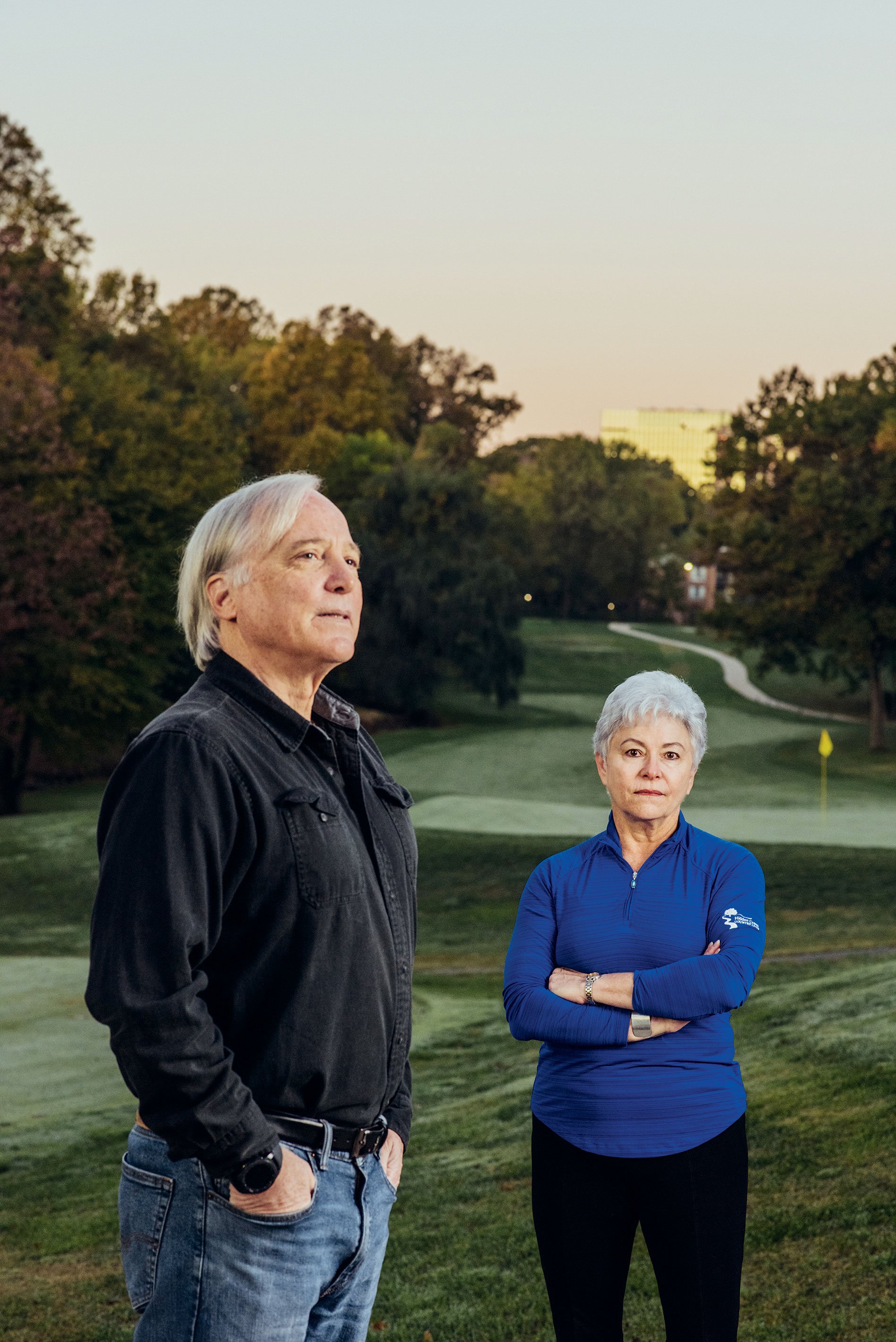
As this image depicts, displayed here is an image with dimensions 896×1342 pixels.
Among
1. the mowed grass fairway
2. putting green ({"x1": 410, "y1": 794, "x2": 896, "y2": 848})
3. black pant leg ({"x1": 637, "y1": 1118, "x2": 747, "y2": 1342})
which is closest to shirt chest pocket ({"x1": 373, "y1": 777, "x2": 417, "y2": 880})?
black pant leg ({"x1": 637, "y1": 1118, "x2": 747, "y2": 1342})

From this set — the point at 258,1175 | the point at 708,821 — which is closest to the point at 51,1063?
the point at 258,1175

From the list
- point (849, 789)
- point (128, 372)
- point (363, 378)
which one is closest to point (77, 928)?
point (849, 789)

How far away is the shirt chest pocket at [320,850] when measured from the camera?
2322mm

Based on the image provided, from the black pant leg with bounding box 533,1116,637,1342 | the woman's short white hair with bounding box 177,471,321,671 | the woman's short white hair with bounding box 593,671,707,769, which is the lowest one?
the black pant leg with bounding box 533,1116,637,1342

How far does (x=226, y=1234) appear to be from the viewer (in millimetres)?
2268

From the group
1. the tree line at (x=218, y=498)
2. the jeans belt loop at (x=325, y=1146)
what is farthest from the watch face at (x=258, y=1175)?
the tree line at (x=218, y=498)

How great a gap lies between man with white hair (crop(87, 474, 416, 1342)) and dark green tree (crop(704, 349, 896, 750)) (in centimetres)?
3489

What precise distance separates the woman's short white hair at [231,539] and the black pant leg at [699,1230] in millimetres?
1395

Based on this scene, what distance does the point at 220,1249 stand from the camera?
2.27 meters

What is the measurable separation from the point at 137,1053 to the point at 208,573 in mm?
876

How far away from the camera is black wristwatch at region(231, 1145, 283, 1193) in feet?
7.20

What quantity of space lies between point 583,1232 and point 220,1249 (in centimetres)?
96

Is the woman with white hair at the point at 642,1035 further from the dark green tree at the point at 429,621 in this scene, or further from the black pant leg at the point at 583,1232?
the dark green tree at the point at 429,621

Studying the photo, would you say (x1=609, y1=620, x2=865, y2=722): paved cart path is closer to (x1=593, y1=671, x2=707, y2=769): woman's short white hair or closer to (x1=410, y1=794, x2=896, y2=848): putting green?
(x1=410, y1=794, x2=896, y2=848): putting green
